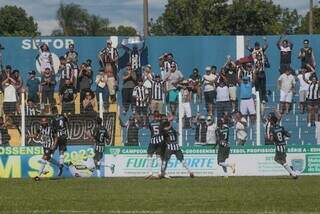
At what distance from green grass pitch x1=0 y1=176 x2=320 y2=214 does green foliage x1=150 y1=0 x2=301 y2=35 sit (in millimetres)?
38567

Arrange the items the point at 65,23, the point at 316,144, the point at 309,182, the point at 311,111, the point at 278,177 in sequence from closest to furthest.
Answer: the point at 309,182
the point at 278,177
the point at 316,144
the point at 311,111
the point at 65,23

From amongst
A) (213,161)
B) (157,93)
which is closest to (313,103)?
(157,93)

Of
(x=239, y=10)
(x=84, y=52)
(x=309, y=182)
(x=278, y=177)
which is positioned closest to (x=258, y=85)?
(x=84, y=52)

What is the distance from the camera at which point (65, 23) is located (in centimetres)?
9369

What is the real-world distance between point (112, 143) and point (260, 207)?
1461 centimetres

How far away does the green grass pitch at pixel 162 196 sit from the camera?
48.6 ft

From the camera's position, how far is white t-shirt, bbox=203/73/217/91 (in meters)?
34.5

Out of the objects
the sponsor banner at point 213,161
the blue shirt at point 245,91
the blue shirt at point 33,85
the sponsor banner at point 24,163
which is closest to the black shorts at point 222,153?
the sponsor banner at point 213,161

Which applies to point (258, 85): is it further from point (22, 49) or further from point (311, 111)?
point (22, 49)

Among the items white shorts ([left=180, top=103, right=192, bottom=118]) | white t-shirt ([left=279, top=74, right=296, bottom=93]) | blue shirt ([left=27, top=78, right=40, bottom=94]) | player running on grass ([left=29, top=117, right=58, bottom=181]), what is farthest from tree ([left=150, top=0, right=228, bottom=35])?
player running on grass ([left=29, top=117, right=58, bottom=181])

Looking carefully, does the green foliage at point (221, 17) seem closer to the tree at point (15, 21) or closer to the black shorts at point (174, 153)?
the tree at point (15, 21)

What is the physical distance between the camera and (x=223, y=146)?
84.8 feet

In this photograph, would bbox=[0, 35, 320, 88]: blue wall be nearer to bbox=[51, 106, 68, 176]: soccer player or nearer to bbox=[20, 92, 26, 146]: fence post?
bbox=[20, 92, 26, 146]: fence post

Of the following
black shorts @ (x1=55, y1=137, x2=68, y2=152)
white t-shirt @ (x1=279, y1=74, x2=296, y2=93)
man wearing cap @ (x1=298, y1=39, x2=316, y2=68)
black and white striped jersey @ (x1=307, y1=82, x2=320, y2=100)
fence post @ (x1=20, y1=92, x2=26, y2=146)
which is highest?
man wearing cap @ (x1=298, y1=39, x2=316, y2=68)
